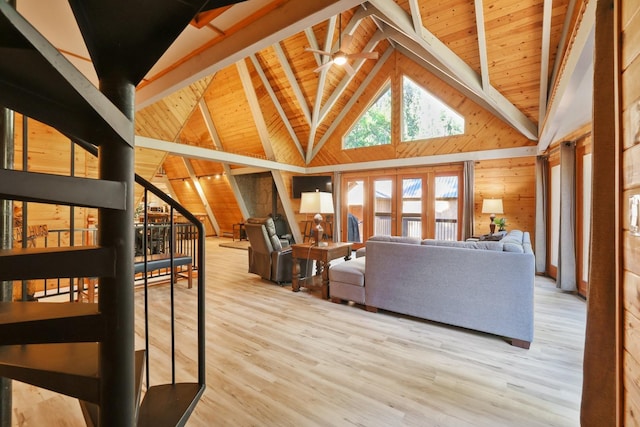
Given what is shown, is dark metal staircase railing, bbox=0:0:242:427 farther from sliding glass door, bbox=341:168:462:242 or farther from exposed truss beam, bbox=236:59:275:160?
sliding glass door, bbox=341:168:462:242

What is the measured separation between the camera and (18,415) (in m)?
1.62

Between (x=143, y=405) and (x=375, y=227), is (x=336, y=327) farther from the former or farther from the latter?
(x=375, y=227)

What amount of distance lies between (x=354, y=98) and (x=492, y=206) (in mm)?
4377

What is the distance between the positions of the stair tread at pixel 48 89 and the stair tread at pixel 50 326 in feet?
1.83

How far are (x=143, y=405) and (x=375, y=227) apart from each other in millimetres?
6645

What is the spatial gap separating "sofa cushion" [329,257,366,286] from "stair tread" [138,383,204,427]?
215cm

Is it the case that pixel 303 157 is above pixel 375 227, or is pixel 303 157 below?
above

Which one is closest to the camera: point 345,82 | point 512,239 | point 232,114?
point 512,239

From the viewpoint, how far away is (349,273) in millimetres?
3328

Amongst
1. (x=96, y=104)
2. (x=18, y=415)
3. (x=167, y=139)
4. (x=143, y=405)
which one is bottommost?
(x=18, y=415)

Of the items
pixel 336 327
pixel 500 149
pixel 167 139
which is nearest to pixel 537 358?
pixel 336 327

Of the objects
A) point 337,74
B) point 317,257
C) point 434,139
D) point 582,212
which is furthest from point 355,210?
point 582,212

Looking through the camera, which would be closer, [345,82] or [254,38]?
[254,38]

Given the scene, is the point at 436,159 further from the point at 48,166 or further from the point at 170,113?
the point at 48,166
